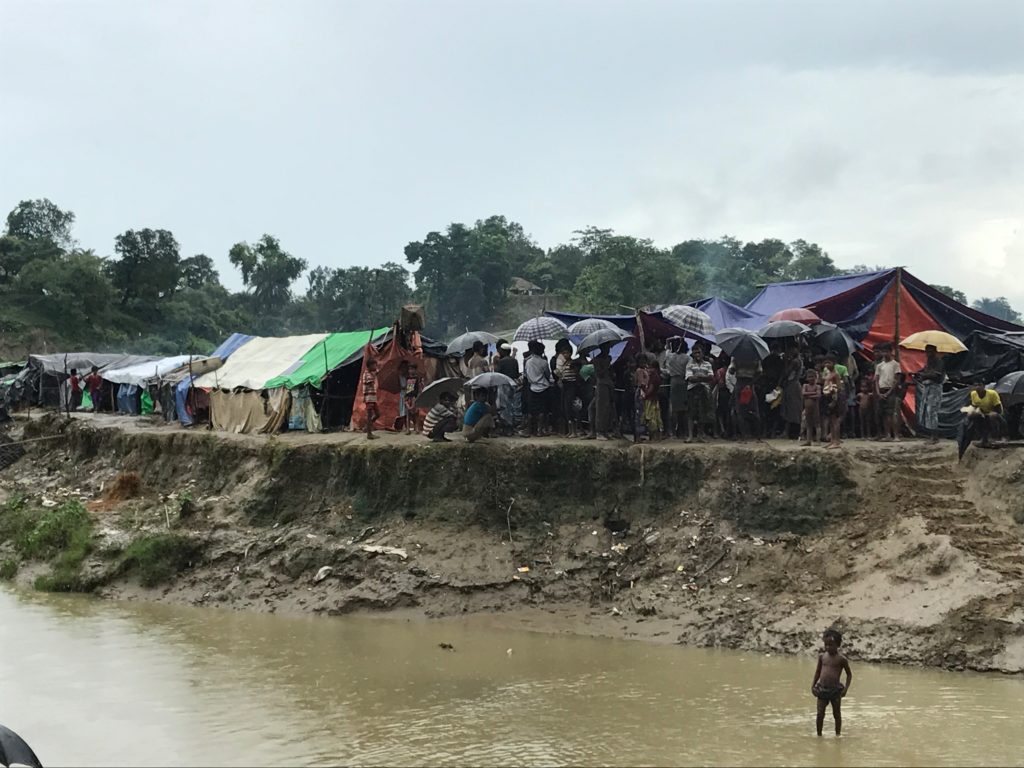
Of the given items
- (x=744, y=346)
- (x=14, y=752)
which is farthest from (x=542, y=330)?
(x=14, y=752)

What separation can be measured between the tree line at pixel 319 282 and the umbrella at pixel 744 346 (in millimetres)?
25555

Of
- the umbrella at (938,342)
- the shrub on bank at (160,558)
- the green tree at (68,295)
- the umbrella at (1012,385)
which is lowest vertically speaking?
the shrub on bank at (160,558)

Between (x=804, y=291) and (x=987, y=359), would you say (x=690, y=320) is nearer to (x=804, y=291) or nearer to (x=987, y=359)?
(x=804, y=291)

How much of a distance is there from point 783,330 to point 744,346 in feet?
2.18

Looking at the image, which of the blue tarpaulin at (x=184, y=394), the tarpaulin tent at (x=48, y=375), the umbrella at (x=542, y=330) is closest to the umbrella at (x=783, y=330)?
the umbrella at (x=542, y=330)

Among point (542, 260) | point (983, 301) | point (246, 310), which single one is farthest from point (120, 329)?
point (983, 301)

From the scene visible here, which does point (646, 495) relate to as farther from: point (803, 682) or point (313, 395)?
point (313, 395)

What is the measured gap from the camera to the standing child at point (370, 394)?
52.0 ft

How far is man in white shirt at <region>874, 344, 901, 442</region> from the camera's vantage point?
1379cm

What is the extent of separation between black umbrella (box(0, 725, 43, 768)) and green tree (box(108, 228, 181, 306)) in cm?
4540

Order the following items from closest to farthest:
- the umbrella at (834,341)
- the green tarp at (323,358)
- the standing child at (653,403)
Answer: the standing child at (653,403) < the umbrella at (834,341) < the green tarp at (323,358)

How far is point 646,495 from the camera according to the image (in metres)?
13.5

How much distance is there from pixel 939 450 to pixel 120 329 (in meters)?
43.0

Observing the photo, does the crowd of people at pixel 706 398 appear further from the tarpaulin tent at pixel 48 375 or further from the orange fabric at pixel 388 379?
the tarpaulin tent at pixel 48 375
